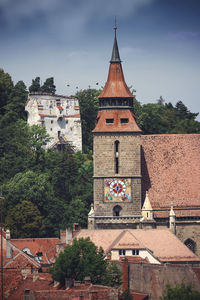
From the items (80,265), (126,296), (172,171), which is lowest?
(126,296)

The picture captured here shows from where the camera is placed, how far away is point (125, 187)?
96.4 metres

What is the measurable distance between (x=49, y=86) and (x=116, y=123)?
153 ft

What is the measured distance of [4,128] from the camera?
127500mm

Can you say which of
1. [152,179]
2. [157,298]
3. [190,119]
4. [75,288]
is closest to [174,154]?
[152,179]

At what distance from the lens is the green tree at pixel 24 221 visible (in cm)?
10725

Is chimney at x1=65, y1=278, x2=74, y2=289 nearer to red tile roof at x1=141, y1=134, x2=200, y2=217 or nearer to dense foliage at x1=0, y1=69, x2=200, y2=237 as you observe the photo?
red tile roof at x1=141, y1=134, x2=200, y2=217

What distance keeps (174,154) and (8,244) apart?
14404 millimetres

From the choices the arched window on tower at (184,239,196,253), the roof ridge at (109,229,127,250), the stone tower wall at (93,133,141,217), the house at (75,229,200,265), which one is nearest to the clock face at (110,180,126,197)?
the stone tower wall at (93,133,141,217)

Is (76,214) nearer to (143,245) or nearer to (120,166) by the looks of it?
(120,166)

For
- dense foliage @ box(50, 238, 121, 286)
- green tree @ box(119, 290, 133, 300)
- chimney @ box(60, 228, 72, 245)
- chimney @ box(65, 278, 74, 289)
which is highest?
chimney @ box(60, 228, 72, 245)

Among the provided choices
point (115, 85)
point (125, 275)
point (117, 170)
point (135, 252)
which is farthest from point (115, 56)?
point (125, 275)

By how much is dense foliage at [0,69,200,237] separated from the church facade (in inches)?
515

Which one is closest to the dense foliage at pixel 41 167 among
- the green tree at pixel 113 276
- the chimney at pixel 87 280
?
the green tree at pixel 113 276

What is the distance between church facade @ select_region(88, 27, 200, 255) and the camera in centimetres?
9575
